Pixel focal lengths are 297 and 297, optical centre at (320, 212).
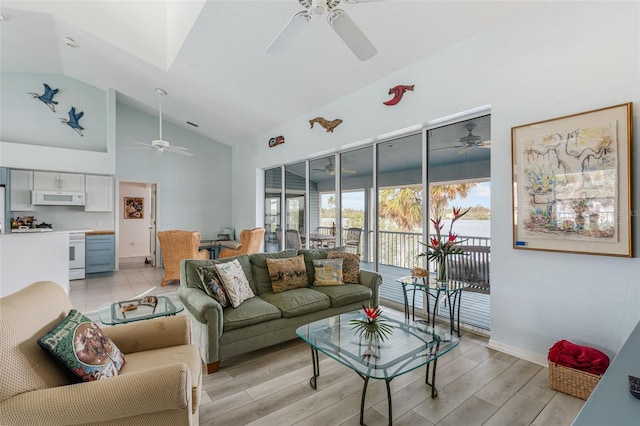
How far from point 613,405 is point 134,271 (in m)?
7.91

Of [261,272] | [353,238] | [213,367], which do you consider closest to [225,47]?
[261,272]

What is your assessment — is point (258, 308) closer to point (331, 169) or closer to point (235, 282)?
point (235, 282)

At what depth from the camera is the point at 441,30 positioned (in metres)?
3.02

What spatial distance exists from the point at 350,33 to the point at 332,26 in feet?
0.49

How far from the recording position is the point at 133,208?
8.80m

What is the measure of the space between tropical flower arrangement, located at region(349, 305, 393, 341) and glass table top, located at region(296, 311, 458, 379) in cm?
4

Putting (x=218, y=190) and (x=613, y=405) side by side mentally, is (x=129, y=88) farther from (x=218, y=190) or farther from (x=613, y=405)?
(x=613, y=405)

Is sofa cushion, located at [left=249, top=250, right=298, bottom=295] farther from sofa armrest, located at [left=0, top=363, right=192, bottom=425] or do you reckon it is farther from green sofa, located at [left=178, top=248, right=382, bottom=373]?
sofa armrest, located at [left=0, top=363, right=192, bottom=425]

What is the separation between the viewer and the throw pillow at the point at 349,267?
3635 mm

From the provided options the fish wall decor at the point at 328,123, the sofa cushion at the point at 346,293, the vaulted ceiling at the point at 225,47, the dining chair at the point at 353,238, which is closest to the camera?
the vaulted ceiling at the point at 225,47

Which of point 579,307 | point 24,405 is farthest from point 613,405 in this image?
point 24,405

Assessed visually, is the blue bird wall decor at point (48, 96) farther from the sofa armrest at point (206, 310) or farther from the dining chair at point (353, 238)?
the dining chair at point (353, 238)

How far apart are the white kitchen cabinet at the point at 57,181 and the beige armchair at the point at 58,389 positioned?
5735 millimetres

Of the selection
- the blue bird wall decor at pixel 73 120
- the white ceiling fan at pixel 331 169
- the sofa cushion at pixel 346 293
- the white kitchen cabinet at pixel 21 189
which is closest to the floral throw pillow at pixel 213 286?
the sofa cushion at pixel 346 293
